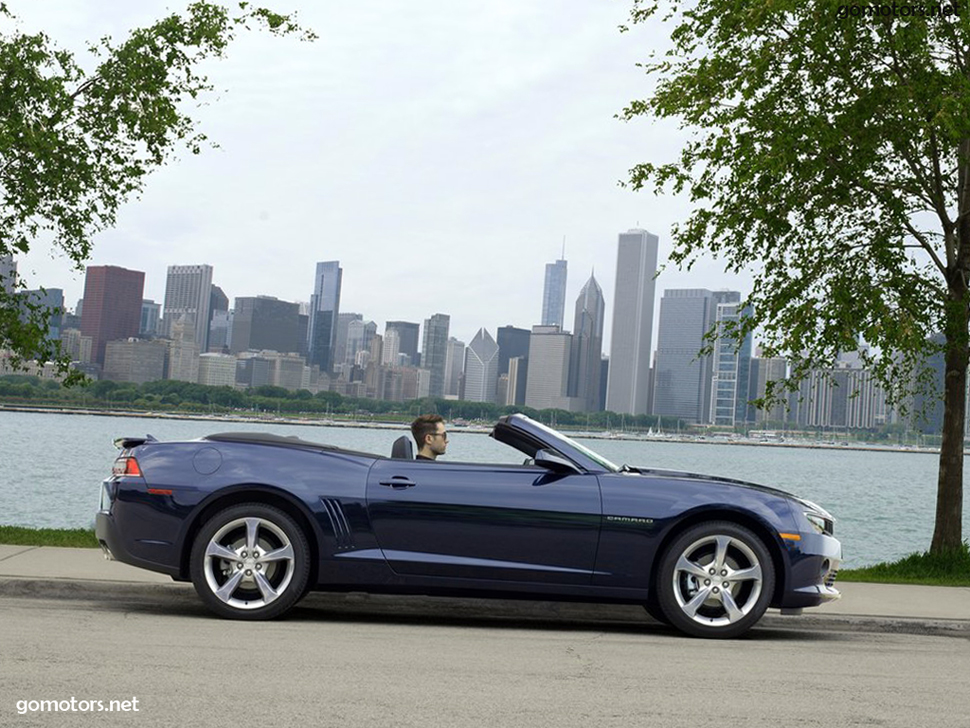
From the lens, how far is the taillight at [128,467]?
7.73m

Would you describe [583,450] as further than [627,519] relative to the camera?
Yes

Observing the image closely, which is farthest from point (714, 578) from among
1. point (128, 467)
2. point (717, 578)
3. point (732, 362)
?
point (732, 362)

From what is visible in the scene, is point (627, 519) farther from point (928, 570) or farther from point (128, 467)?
point (928, 570)

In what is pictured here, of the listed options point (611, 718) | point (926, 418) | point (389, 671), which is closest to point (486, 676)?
point (389, 671)

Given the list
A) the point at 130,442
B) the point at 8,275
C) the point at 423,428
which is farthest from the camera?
the point at 8,275

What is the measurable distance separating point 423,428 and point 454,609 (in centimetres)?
128

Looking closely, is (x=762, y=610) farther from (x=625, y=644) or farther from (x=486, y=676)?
(x=486, y=676)

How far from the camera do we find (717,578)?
7.65 metres

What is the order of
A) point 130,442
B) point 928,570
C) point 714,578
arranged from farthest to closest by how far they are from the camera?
point 928,570 < point 130,442 < point 714,578

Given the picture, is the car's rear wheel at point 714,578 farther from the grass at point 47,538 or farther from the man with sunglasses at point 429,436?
the grass at point 47,538

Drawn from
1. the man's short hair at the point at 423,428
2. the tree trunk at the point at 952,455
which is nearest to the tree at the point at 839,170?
the tree trunk at the point at 952,455

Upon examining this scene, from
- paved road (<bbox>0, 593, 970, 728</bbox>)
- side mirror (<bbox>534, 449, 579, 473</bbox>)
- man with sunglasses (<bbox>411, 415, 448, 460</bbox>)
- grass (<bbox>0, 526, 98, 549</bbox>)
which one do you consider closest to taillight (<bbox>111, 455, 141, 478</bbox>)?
paved road (<bbox>0, 593, 970, 728</bbox>)

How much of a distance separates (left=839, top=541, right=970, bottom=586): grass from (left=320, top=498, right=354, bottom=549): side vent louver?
6221 millimetres

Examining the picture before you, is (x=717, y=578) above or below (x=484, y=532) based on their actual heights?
below
